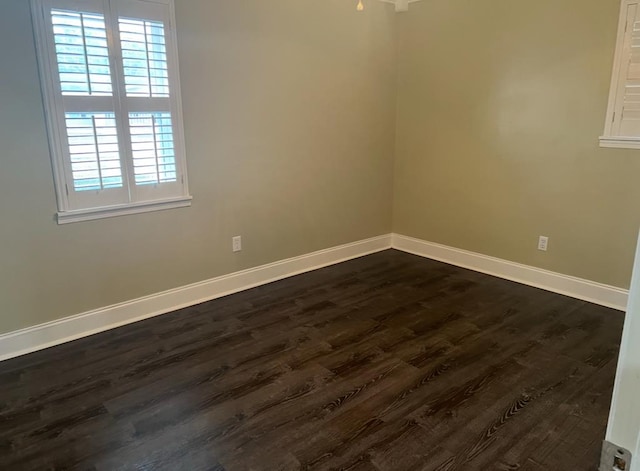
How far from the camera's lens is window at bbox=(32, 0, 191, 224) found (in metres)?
2.68

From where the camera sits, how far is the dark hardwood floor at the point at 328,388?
2000 millimetres

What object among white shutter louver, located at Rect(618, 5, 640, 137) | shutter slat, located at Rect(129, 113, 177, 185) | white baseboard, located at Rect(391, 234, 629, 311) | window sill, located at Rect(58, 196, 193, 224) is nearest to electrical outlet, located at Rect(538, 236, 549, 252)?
white baseboard, located at Rect(391, 234, 629, 311)

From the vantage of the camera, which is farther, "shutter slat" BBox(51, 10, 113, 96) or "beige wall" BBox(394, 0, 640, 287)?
"beige wall" BBox(394, 0, 640, 287)

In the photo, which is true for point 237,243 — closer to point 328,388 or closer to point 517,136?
point 328,388

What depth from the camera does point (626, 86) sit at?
315cm

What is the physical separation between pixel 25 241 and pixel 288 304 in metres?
1.87

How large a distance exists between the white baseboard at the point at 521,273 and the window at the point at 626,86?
1142mm

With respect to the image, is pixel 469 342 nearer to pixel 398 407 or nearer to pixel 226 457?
pixel 398 407

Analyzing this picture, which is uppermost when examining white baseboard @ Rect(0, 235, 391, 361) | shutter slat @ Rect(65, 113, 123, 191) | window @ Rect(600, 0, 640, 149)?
window @ Rect(600, 0, 640, 149)

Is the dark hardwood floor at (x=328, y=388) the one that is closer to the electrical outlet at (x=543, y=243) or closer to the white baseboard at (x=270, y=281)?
the white baseboard at (x=270, y=281)

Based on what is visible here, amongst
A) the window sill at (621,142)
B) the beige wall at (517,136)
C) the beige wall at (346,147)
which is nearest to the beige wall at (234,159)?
the beige wall at (346,147)

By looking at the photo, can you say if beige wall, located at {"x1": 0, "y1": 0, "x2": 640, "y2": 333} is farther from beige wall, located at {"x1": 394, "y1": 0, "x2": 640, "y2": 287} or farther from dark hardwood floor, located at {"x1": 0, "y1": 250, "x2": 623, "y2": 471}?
dark hardwood floor, located at {"x1": 0, "y1": 250, "x2": 623, "y2": 471}

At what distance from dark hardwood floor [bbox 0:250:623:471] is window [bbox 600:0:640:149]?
1332 mm

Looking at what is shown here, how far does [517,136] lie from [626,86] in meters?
0.86
